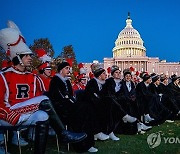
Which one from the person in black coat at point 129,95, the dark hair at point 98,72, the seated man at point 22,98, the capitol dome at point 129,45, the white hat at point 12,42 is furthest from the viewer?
the capitol dome at point 129,45

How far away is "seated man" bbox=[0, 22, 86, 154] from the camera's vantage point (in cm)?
421

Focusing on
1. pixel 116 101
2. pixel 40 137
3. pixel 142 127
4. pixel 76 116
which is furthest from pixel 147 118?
pixel 40 137

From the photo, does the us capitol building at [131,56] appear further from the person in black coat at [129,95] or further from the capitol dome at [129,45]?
the person in black coat at [129,95]

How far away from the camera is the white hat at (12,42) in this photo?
15.8 feet

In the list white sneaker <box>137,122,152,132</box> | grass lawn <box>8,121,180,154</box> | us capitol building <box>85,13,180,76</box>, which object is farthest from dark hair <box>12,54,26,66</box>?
us capitol building <box>85,13,180,76</box>

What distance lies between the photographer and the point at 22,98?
488cm

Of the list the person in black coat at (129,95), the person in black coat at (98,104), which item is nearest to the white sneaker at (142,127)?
the person in black coat at (129,95)

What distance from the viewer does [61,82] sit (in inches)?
252

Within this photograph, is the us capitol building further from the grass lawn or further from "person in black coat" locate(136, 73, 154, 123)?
the grass lawn

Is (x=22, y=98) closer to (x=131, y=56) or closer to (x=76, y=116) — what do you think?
(x=76, y=116)

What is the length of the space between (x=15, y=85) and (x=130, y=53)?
103460mm

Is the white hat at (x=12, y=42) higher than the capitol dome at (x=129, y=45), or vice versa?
the capitol dome at (x=129, y=45)

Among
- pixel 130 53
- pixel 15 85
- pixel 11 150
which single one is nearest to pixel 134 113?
pixel 11 150

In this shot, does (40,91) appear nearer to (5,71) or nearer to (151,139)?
(5,71)
